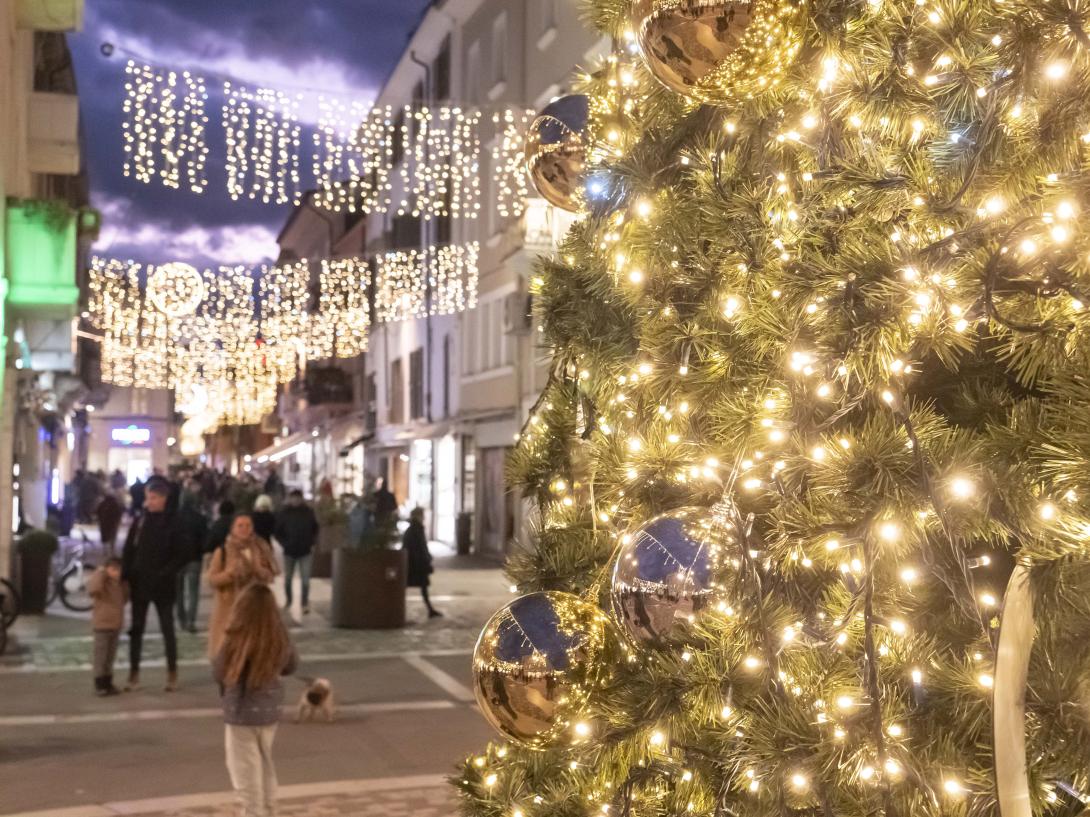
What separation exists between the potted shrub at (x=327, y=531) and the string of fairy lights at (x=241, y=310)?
5401mm

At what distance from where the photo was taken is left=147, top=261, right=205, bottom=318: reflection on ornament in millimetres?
24031

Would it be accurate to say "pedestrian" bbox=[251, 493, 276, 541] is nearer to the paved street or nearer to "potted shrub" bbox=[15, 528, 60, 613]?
the paved street

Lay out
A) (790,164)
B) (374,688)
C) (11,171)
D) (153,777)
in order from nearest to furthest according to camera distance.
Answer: (790,164)
(153,777)
(374,688)
(11,171)

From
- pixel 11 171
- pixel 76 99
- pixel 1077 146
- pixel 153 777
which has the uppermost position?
pixel 76 99

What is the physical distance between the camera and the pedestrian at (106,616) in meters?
10.7

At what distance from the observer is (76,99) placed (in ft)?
63.4

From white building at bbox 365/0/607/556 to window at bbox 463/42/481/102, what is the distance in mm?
42

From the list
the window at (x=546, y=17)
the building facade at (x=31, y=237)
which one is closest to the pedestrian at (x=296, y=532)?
the building facade at (x=31, y=237)

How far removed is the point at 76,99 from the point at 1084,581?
19741mm

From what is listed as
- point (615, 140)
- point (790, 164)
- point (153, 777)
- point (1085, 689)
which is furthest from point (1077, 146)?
point (153, 777)

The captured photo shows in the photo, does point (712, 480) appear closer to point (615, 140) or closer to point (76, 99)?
point (615, 140)

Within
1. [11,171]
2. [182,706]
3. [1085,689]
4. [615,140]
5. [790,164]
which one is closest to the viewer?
[1085,689]

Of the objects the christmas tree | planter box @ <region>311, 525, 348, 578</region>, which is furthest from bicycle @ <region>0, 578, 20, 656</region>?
the christmas tree

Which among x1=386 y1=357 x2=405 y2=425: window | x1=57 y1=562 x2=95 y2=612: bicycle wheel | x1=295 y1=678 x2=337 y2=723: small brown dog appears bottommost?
x1=295 y1=678 x2=337 y2=723: small brown dog
